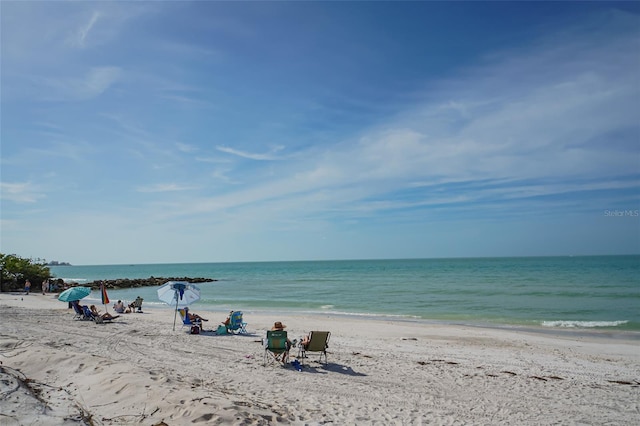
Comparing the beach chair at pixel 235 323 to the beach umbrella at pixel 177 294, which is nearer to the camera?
the beach chair at pixel 235 323

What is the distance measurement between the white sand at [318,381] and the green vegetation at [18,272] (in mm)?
24300

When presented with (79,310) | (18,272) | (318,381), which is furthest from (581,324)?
(18,272)

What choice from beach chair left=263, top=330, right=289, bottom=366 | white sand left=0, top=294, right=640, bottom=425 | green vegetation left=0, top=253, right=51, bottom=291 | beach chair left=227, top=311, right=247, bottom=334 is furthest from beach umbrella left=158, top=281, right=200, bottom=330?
green vegetation left=0, top=253, right=51, bottom=291

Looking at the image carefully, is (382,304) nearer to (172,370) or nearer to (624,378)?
(624,378)

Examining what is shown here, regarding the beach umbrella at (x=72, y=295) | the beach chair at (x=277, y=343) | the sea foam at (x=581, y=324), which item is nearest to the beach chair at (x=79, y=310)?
the beach umbrella at (x=72, y=295)

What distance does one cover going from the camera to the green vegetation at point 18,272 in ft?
107

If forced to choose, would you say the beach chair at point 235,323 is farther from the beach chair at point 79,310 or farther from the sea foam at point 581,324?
the sea foam at point 581,324

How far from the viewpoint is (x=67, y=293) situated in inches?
652

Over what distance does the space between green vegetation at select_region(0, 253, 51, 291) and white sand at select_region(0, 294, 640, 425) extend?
24.3 m

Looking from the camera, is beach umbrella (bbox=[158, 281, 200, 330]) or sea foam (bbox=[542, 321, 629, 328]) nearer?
beach umbrella (bbox=[158, 281, 200, 330])

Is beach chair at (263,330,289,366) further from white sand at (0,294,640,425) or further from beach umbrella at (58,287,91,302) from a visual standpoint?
beach umbrella at (58,287,91,302)

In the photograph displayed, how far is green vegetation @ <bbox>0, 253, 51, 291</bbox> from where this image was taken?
107 ft

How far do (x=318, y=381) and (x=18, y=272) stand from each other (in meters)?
36.4

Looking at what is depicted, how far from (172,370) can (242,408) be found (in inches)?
142
